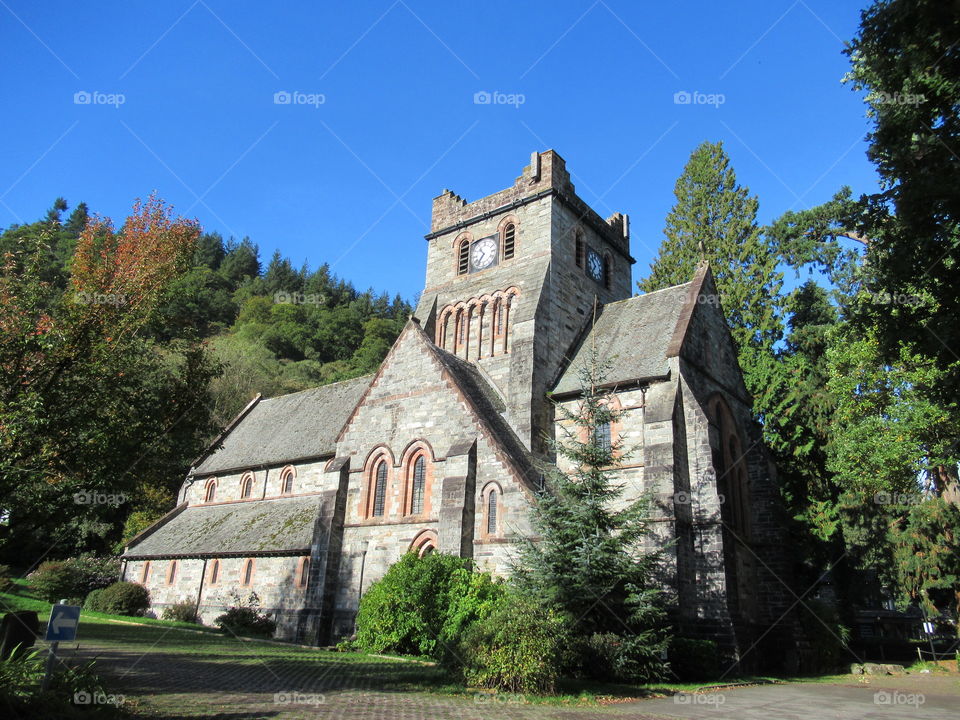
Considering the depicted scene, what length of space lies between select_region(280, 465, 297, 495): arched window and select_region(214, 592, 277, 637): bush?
6.31m

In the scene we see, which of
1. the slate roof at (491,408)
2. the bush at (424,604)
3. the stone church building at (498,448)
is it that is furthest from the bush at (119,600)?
the slate roof at (491,408)

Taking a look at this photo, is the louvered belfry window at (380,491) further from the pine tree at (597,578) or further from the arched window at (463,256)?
the arched window at (463,256)

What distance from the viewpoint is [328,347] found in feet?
269

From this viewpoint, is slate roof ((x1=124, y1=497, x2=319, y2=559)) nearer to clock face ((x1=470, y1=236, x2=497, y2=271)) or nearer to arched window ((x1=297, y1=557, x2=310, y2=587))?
arched window ((x1=297, y1=557, x2=310, y2=587))

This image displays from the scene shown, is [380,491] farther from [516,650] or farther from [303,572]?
[516,650]

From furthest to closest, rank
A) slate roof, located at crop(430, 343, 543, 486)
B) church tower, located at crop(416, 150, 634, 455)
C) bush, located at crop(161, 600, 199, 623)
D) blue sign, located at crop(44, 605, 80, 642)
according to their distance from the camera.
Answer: bush, located at crop(161, 600, 199, 623), church tower, located at crop(416, 150, 634, 455), slate roof, located at crop(430, 343, 543, 486), blue sign, located at crop(44, 605, 80, 642)

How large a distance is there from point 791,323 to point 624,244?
9.06 m

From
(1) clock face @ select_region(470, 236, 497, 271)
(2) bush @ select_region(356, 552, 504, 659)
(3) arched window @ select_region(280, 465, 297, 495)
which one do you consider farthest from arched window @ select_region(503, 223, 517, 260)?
(2) bush @ select_region(356, 552, 504, 659)

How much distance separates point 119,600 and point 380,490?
15048 millimetres

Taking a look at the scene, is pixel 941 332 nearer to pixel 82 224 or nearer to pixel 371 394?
pixel 371 394

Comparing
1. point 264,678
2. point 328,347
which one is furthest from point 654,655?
point 328,347

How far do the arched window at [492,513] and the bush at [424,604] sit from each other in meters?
1.49

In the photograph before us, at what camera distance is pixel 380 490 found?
2314 centimetres

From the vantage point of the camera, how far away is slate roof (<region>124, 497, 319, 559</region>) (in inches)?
1053
